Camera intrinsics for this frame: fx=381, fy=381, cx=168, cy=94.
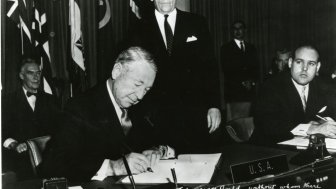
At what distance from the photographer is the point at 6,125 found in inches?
94.8

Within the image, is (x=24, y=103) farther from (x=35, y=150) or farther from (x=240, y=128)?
(x=240, y=128)

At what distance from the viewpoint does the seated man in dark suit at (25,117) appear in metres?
2.28

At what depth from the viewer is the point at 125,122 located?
192cm

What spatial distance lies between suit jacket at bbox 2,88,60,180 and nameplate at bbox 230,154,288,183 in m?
1.47

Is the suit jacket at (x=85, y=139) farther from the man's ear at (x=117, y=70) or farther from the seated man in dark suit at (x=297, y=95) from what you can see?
the seated man in dark suit at (x=297, y=95)

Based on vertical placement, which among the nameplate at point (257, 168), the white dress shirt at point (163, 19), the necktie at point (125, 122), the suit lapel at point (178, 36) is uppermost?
the white dress shirt at point (163, 19)

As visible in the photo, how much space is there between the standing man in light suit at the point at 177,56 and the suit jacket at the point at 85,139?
2.33 ft

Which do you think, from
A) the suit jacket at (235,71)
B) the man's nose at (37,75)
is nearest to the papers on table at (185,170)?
the man's nose at (37,75)

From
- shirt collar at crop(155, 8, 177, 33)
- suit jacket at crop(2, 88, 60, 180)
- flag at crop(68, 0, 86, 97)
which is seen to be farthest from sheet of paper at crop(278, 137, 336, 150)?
flag at crop(68, 0, 86, 97)

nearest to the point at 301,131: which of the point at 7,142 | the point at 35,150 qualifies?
the point at 35,150

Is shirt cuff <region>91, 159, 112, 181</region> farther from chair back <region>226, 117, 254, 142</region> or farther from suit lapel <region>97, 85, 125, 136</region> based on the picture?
chair back <region>226, 117, 254, 142</region>

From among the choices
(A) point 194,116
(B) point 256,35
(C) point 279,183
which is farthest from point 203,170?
(B) point 256,35

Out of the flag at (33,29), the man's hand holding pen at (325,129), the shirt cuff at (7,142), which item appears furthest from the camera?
the flag at (33,29)

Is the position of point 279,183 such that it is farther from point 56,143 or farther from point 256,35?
point 256,35
